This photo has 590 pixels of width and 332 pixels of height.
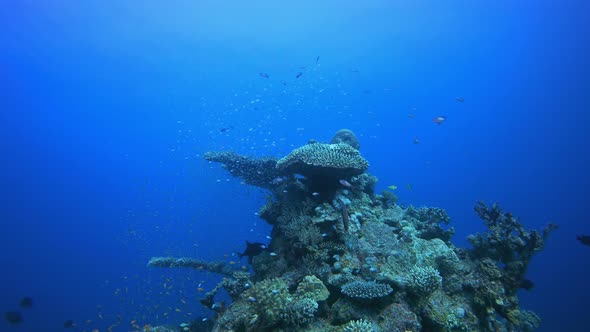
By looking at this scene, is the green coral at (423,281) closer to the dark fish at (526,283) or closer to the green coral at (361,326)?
the green coral at (361,326)

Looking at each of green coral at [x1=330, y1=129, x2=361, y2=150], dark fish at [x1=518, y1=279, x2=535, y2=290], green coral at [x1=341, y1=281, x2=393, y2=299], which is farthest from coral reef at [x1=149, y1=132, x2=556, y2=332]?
green coral at [x1=330, y1=129, x2=361, y2=150]

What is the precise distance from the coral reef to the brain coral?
1.3 inches

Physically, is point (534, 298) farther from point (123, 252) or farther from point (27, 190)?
point (27, 190)

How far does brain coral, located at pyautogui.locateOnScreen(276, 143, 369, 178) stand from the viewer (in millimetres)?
9680

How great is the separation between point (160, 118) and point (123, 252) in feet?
188

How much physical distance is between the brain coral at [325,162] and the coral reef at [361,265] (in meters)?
0.03

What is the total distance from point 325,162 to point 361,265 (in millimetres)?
3230

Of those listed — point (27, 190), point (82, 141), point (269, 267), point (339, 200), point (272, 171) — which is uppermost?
point (82, 141)

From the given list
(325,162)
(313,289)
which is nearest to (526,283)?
(313,289)

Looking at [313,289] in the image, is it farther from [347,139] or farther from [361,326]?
[347,139]

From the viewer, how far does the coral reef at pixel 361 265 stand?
655 cm

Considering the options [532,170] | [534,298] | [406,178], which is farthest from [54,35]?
[532,170]

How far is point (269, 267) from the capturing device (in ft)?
30.8

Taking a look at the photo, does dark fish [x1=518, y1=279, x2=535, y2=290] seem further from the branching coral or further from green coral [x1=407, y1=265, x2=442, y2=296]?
green coral [x1=407, y1=265, x2=442, y2=296]
